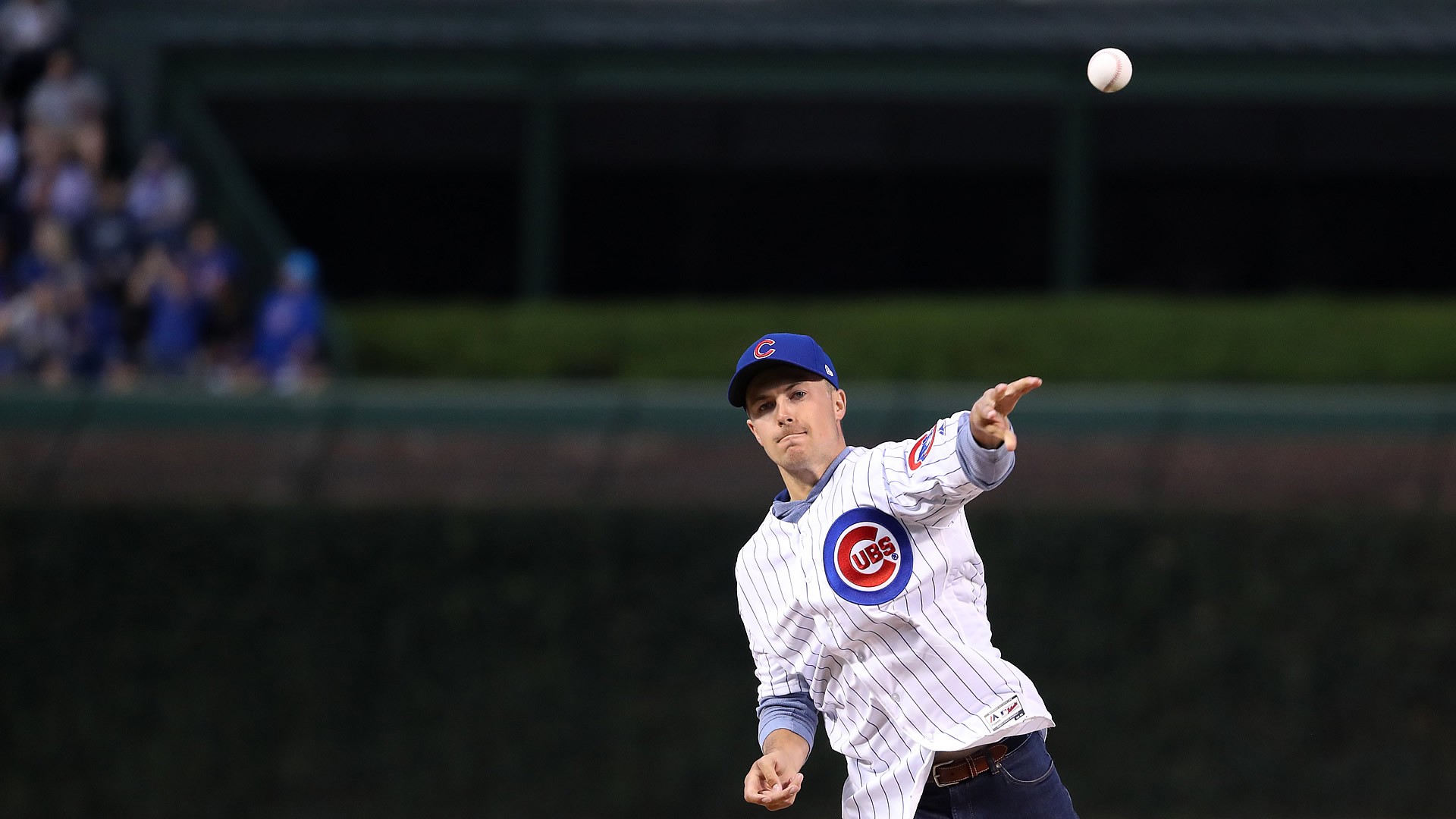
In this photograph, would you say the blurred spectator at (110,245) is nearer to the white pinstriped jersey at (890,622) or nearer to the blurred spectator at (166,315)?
the blurred spectator at (166,315)

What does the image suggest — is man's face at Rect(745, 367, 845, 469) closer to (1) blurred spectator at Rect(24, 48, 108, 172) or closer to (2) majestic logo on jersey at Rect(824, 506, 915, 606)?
(2) majestic logo on jersey at Rect(824, 506, 915, 606)

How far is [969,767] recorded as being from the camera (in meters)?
4.66

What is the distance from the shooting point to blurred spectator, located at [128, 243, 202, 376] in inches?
516

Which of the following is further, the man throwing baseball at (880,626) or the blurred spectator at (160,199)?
the blurred spectator at (160,199)

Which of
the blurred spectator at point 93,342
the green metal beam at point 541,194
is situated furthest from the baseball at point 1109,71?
the green metal beam at point 541,194

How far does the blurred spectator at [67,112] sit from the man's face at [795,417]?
33.7ft

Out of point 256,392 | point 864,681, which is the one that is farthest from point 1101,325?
point 864,681

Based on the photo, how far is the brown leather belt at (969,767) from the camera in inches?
184

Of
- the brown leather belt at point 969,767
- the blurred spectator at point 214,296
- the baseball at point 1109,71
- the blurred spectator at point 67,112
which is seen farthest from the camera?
the blurred spectator at point 67,112

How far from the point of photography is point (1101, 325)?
14914 mm

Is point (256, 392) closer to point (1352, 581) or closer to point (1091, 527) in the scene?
point (1091, 527)

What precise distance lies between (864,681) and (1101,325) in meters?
10.6

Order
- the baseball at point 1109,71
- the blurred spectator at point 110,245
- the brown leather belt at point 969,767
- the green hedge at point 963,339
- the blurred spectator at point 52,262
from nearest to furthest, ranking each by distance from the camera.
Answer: the brown leather belt at point 969,767 < the baseball at point 1109,71 < the blurred spectator at point 52,262 < the blurred spectator at point 110,245 < the green hedge at point 963,339

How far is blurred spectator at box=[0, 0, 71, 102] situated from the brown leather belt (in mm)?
12149
